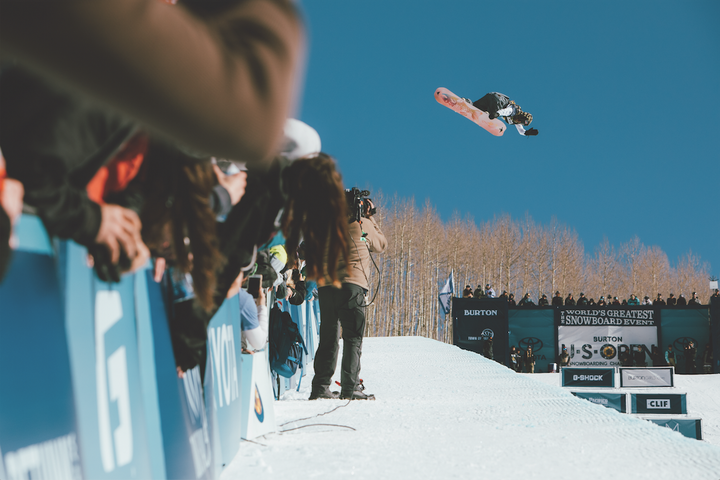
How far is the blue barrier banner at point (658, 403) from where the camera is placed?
7.87m

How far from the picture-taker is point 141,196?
1316mm

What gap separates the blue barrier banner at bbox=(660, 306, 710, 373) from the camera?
50.7 feet

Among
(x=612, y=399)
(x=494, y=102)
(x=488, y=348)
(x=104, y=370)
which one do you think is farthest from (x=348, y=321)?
(x=488, y=348)

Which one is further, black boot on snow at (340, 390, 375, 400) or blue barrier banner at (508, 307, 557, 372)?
blue barrier banner at (508, 307, 557, 372)

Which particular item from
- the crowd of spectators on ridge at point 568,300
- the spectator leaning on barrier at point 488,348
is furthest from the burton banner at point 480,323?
the crowd of spectators on ridge at point 568,300

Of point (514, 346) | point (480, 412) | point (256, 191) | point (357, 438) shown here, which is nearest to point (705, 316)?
point (514, 346)

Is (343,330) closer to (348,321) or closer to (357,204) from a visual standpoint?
(348,321)

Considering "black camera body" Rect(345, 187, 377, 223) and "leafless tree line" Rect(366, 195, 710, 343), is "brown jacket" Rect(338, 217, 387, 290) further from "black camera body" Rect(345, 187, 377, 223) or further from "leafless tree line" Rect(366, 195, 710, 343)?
"leafless tree line" Rect(366, 195, 710, 343)

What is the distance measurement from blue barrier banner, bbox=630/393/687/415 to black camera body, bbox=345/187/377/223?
18.8 ft

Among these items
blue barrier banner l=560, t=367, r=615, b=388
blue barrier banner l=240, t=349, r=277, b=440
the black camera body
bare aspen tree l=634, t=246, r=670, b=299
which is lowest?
blue barrier banner l=560, t=367, r=615, b=388

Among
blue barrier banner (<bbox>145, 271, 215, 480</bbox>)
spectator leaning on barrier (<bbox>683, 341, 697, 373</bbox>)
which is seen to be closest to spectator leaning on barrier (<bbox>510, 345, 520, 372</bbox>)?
spectator leaning on barrier (<bbox>683, 341, 697, 373</bbox>)

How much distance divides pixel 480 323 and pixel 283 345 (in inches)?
476

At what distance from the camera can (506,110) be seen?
993cm

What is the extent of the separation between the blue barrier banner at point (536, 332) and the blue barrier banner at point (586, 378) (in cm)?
710
